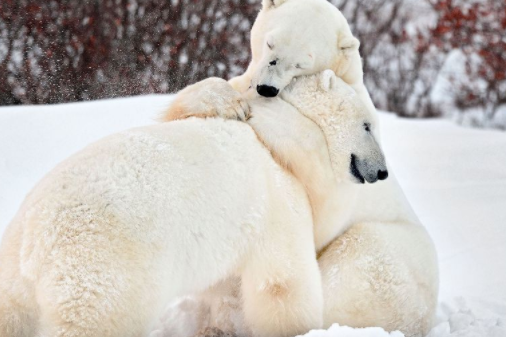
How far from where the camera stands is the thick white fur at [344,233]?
291 centimetres

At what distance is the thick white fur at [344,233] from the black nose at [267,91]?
0.05 metres

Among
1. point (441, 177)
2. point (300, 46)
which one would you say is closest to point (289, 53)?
point (300, 46)

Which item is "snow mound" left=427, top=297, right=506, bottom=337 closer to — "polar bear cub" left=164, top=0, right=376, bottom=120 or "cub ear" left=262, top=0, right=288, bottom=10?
"polar bear cub" left=164, top=0, right=376, bottom=120

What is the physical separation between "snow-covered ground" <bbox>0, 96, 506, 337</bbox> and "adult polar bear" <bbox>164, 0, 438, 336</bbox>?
0.87 feet

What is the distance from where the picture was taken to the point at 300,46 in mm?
3100

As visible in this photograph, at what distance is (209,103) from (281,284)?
693mm

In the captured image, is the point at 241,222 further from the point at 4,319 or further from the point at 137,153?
the point at 4,319

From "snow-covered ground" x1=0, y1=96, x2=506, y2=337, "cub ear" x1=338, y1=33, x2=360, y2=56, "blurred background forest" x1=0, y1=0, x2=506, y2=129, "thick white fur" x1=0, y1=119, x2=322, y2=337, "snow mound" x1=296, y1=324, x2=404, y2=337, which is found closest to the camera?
"thick white fur" x1=0, y1=119, x2=322, y2=337

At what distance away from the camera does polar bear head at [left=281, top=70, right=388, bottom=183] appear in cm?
293

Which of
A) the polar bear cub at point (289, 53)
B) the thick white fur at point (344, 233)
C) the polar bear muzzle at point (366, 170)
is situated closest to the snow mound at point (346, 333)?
the thick white fur at point (344, 233)

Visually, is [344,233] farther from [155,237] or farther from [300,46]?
[155,237]

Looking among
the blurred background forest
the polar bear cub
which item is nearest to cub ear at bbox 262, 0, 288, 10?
the polar bear cub

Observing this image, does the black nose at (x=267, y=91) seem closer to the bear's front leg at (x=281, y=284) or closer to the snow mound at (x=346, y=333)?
the bear's front leg at (x=281, y=284)

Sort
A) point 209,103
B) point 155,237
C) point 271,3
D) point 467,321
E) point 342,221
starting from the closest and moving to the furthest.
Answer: point 155,237, point 209,103, point 342,221, point 271,3, point 467,321
